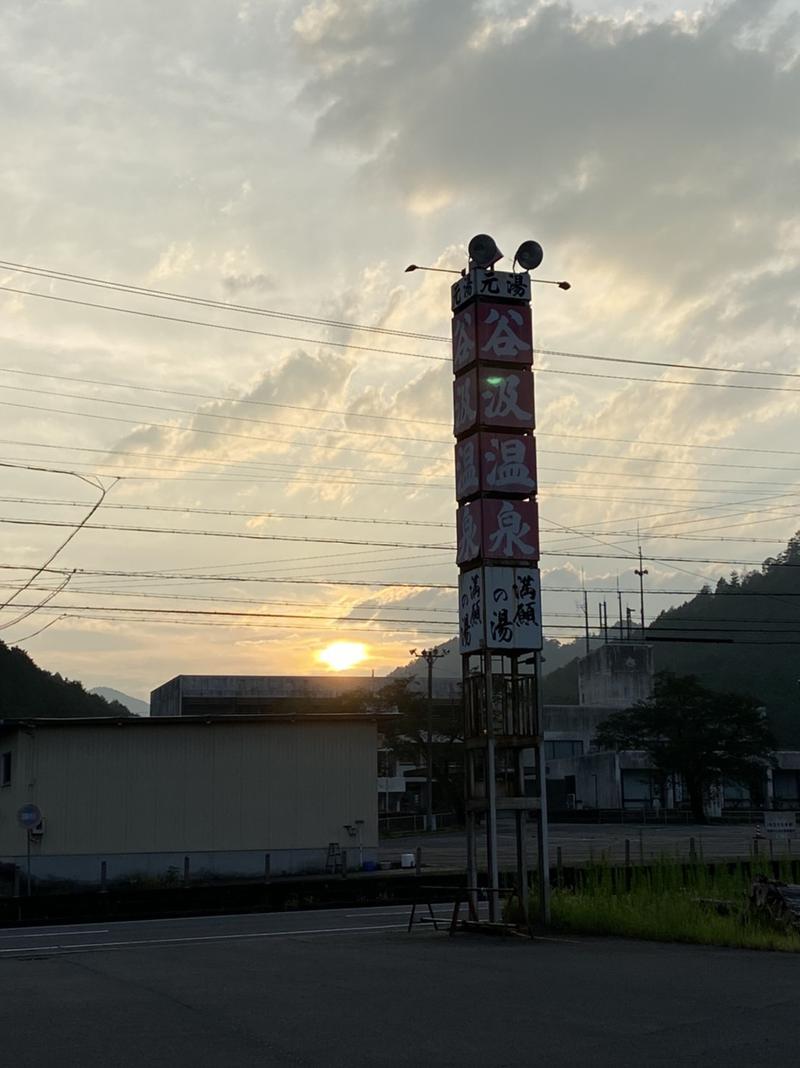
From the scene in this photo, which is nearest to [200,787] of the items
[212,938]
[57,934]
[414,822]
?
[57,934]

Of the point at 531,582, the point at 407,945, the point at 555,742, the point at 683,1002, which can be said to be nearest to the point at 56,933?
the point at 407,945

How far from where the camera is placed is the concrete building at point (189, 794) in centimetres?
3703

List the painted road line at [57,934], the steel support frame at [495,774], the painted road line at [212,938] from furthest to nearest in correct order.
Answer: the painted road line at [57,934] < the painted road line at [212,938] < the steel support frame at [495,774]

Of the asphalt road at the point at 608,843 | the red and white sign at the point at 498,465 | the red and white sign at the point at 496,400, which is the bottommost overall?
the asphalt road at the point at 608,843

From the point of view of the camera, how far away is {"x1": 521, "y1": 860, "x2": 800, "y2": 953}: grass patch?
53.7ft

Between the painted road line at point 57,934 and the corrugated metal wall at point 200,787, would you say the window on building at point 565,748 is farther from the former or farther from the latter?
the painted road line at point 57,934

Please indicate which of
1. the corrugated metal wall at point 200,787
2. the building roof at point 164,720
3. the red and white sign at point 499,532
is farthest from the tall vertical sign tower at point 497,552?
the corrugated metal wall at point 200,787

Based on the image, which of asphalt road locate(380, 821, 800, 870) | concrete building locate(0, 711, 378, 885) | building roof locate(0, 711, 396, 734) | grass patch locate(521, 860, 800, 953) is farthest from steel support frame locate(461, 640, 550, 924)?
building roof locate(0, 711, 396, 734)

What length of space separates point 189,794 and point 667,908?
77.2 feet

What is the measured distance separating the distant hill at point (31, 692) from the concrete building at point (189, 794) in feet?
184

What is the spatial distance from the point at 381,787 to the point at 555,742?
15.4 meters

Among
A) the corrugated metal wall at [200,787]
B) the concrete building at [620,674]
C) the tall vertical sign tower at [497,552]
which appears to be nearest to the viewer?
the tall vertical sign tower at [497,552]

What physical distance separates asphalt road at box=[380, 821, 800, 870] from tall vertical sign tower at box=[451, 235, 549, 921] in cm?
1400

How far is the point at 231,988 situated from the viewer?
1221 centimetres
